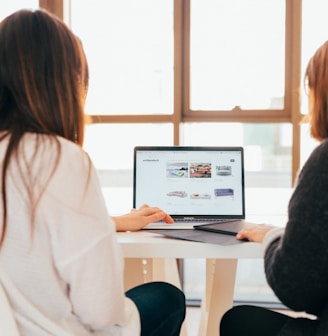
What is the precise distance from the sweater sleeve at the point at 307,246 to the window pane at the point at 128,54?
7.06 feet

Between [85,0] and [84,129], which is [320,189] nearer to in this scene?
[84,129]

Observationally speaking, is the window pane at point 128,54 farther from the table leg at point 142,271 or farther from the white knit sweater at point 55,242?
the white knit sweater at point 55,242

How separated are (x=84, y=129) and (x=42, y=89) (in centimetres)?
14

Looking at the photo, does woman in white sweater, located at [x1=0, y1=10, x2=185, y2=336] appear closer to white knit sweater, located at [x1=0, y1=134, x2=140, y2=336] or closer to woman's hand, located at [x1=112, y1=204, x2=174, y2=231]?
white knit sweater, located at [x1=0, y1=134, x2=140, y2=336]

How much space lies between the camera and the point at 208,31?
317 cm

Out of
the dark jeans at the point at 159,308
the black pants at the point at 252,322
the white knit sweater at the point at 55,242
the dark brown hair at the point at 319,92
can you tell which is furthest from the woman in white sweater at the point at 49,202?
the dark brown hair at the point at 319,92

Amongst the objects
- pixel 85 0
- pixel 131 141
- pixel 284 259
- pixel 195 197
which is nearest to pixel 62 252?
pixel 284 259

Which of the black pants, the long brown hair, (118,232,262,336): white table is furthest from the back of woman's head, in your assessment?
the black pants

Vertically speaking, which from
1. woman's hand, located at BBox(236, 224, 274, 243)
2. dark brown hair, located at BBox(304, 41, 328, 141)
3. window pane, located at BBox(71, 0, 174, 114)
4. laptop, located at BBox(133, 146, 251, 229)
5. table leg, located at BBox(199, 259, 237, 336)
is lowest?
table leg, located at BBox(199, 259, 237, 336)

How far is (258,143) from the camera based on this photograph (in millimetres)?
3195

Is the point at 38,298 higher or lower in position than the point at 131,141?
lower

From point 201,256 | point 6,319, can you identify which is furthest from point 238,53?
point 6,319

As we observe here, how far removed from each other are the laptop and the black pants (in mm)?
Result: 580

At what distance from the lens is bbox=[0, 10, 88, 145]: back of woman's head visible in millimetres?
1102
